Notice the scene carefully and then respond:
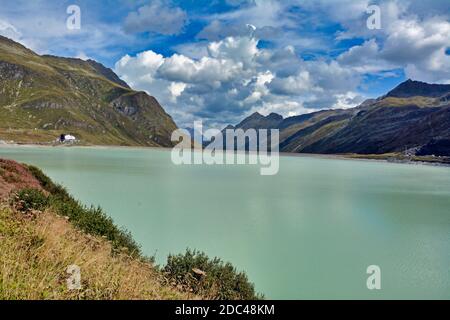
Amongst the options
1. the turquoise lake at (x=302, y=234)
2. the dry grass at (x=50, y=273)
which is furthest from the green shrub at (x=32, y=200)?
the dry grass at (x=50, y=273)

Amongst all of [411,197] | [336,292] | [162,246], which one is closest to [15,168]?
[162,246]

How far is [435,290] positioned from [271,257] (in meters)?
9.32

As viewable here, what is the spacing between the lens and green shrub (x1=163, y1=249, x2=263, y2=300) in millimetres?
15352

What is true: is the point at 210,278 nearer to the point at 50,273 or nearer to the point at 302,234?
the point at 50,273

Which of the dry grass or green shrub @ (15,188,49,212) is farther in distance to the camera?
green shrub @ (15,188,49,212)

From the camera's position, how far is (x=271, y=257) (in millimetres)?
25438

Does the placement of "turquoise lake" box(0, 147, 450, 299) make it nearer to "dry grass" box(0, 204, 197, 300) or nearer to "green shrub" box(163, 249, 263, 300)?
"green shrub" box(163, 249, 263, 300)

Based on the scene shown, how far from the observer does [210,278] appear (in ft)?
51.6

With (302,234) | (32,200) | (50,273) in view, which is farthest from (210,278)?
(302,234)

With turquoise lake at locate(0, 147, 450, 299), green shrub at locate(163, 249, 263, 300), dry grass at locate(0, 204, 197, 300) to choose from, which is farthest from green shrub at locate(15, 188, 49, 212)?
dry grass at locate(0, 204, 197, 300)

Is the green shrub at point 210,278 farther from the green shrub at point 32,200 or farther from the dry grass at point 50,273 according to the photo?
the green shrub at point 32,200

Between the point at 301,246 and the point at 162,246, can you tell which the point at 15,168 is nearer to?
the point at 162,246

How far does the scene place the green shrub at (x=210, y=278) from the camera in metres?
15.4
